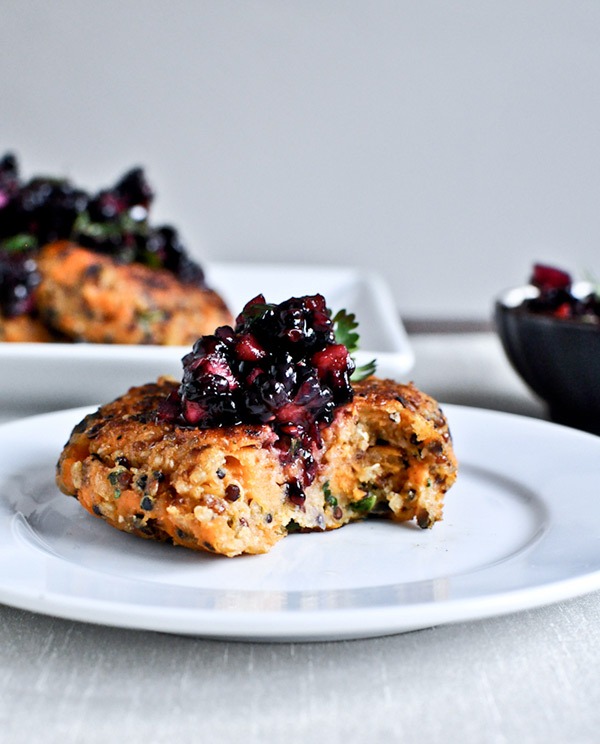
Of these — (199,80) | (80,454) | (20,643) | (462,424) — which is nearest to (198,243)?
(199,80)

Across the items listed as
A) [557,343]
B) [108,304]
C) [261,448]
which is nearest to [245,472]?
[261,448]

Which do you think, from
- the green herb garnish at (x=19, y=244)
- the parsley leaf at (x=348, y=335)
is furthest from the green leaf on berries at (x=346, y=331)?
the green herb garnish at (x=19, y=244)

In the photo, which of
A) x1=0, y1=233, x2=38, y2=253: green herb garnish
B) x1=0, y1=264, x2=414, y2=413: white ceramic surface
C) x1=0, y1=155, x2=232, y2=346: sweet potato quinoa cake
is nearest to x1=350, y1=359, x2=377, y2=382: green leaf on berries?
x1=0, y1=264, x2=414, y2=413: white ceramic surface

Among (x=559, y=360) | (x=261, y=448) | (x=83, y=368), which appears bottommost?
(x=83, y=368)

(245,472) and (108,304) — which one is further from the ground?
(245,472)

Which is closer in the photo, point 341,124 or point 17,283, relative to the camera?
point 17,283

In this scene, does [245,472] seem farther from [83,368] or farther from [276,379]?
[83,368]
